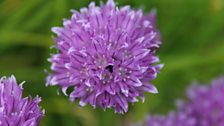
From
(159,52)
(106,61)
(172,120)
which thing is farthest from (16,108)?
(159,52)

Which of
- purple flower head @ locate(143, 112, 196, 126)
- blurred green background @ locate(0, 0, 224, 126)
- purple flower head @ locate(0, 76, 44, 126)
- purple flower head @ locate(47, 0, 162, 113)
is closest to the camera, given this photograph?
purple flower head @ locate(0, 76, 44, 126)

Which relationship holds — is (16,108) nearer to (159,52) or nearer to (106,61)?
(106,61)

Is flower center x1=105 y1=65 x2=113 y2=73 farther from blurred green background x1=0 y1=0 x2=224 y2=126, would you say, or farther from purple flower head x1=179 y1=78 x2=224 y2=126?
blurred green background x1=0 y1=0 x2=224 y2=126

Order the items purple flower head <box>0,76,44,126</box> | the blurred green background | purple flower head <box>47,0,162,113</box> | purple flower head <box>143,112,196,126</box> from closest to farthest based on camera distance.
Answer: purple flower head <box>0,76,44,126</box>, purple flower head <box>47,0,162,113</box>, purple flower head <box>143,112,196,126</box>, the blurred green background

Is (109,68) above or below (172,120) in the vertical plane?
above

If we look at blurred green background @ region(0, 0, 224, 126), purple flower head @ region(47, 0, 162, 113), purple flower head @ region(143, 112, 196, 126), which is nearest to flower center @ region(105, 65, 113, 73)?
purple flower head @ region(47, 0, 162, 113)
